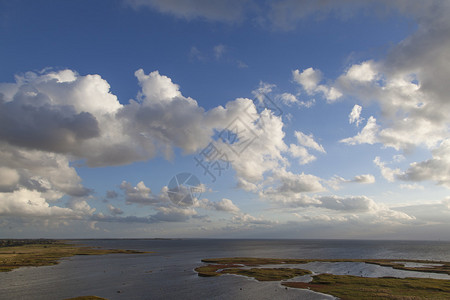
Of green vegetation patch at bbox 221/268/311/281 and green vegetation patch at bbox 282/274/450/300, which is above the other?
green vegetation patch at bbox 282/274/450/300

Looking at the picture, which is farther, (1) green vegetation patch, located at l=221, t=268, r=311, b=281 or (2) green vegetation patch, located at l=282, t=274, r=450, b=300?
(1) green vegetation patch, located at l=221, t=268, r=311, b=281

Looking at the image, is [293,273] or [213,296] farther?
[293,273]

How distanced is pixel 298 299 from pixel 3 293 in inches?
2537

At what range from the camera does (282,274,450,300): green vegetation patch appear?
60.1 meters

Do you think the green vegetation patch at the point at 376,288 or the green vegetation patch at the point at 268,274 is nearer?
the green vegetation patch at the point at 376,288

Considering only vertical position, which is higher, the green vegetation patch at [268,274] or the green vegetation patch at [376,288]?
the green vegetation patch at [376,288]

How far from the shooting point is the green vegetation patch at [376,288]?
6012 cm

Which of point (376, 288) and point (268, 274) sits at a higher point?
point (376, 288)

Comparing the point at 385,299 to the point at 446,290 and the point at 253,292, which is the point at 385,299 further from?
the point at 253,292

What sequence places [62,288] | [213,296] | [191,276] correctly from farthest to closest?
[191,276]
[62,288]
[213,296]

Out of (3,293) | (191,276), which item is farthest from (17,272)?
(191,276)

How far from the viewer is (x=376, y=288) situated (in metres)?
67.7

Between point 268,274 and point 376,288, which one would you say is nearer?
point 376,288

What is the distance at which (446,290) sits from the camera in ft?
212
